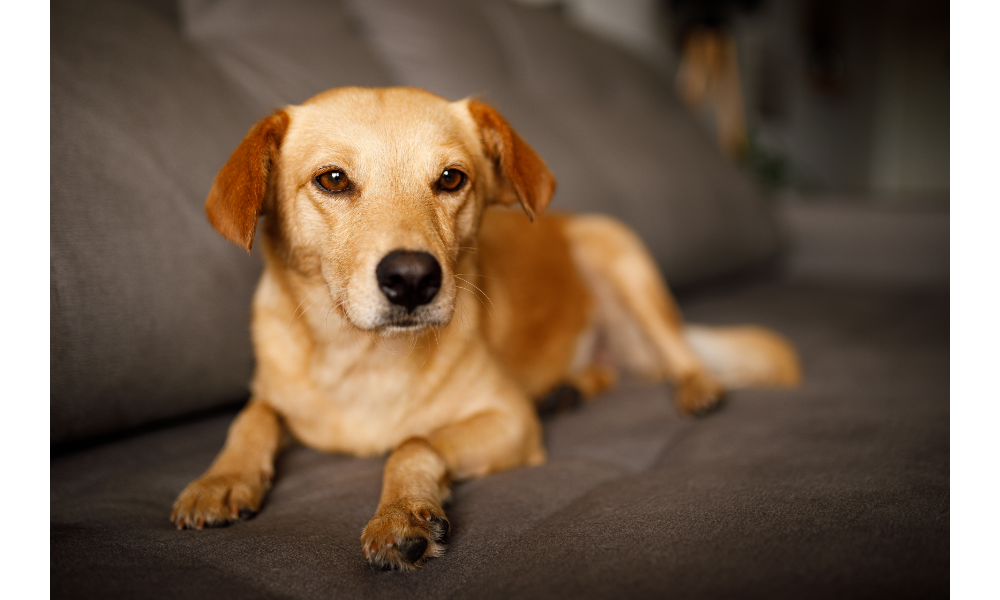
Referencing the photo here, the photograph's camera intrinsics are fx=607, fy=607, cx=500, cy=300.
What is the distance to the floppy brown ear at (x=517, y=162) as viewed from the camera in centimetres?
126

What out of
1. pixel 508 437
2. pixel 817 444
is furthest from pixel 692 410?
pixel 508 437

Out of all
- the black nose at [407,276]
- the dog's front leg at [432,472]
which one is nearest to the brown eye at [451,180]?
the black nose at [407,276]

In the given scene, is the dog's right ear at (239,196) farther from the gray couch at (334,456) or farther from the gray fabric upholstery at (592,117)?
the gray fabric upholstery at (592,117)

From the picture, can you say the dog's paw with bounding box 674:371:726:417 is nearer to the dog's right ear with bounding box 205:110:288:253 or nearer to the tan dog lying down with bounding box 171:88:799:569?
the tan dog lying down with bounding box 171:88:799:569

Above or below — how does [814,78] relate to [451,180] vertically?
above

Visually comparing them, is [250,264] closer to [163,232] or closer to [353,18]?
[163,232]

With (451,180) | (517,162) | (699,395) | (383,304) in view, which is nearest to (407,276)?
(383,304)

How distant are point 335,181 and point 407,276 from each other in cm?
31

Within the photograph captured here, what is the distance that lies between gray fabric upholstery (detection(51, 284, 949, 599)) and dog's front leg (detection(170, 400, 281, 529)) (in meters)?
0.04

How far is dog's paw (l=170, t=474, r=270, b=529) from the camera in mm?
922

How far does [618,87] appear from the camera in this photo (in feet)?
9.08

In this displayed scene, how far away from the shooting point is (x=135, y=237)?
1.16m

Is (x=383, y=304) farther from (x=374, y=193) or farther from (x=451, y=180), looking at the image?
(x=451, y=180)
